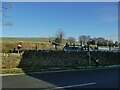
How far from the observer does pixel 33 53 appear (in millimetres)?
26328

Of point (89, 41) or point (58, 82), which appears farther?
point (89, 41)

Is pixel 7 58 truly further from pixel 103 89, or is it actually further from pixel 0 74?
pixel 103 89

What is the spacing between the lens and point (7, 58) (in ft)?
79.4

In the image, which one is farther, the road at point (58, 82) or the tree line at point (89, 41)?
the tree line at point (89, 41)

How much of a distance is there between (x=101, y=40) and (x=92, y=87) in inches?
2501

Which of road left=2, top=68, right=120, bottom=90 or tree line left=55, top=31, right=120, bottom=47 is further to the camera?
tree line left=55, top=31, right=120, bottom=47

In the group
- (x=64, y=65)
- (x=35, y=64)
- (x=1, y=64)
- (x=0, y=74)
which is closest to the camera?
(x=0, y=74)

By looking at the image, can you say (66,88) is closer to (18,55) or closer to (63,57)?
(18,55)

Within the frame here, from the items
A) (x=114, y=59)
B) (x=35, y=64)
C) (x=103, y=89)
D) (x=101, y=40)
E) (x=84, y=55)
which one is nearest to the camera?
(x=103, y=89)

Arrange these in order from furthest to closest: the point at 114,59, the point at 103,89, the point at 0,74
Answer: the point at 114,59, the point at 0,74, the point at 103,89

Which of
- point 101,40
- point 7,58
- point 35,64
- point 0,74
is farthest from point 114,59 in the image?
point 101,40

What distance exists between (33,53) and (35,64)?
0.99m

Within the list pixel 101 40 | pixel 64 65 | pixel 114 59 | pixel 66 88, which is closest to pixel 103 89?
pixel 66 88

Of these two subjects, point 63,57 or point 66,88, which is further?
point 63,57
